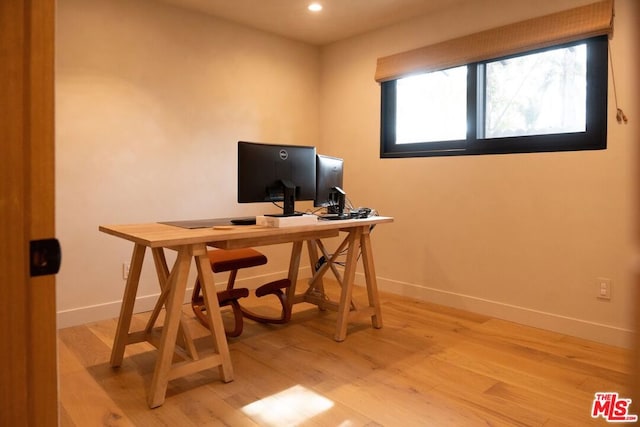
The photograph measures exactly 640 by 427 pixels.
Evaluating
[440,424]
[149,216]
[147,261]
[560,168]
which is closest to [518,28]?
[560,168]

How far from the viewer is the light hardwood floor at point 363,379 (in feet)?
6.14

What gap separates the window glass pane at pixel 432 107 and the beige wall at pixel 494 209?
0.23 m

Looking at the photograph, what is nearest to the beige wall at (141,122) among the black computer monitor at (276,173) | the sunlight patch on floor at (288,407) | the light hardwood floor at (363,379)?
the light hardwood floor at (363,379)

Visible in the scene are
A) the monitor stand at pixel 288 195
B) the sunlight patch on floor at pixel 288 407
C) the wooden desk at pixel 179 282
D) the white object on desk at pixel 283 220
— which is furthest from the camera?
the monitor stand at pixel 288 195

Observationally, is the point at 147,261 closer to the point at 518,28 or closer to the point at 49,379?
the point at 49,379

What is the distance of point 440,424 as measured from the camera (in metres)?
1.81

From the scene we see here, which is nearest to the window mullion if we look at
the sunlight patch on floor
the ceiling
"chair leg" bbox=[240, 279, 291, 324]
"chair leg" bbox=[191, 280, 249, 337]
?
the ceiling

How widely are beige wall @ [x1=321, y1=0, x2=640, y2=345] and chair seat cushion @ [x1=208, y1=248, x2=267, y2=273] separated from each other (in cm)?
143

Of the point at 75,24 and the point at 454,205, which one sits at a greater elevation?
the point at 75,24

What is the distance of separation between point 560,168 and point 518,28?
103cm

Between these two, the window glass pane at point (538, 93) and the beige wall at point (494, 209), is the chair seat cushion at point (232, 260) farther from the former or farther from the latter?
the window glass pane at point (538, 93)

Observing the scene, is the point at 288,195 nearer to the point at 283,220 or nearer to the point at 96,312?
the point at 283,220

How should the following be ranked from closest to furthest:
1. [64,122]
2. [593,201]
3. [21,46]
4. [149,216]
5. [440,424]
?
1. [21,46]
2. [440,424]
3. [593,201]
4. [64,122]
5. [149,216]

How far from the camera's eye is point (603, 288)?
2.75 metres
